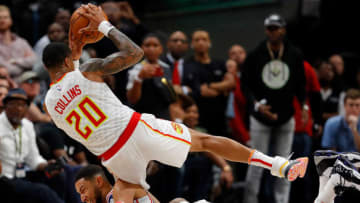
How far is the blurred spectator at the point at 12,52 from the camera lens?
7805 mm

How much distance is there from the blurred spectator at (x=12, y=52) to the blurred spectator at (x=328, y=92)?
4682mm

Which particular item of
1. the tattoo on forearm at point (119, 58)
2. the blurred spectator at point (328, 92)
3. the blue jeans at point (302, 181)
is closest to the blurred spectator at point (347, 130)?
the blue jeans at point (302, 181)

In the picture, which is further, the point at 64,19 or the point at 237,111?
the point at 237,111

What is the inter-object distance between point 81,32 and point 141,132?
101cm

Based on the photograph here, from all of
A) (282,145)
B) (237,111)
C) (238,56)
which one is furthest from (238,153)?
(238,56)

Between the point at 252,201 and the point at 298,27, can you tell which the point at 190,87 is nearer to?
the point at 252,201

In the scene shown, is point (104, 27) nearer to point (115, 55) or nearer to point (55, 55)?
point (115, 55)

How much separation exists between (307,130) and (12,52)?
4.42 m

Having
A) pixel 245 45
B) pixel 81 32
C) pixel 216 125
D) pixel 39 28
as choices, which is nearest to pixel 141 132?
pixel 81 32

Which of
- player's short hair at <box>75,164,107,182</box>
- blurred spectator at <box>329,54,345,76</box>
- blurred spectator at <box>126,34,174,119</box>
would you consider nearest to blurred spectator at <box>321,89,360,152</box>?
blurred spectator at <box>329,54,345,76</box>

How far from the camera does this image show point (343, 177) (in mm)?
4984

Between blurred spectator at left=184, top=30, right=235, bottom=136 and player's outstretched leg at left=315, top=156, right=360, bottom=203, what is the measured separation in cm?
343

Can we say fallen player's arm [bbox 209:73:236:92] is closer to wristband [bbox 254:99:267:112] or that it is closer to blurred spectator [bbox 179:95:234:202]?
blurred spectator [bbox 179:95:234:202]

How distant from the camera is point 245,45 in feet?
35.3
